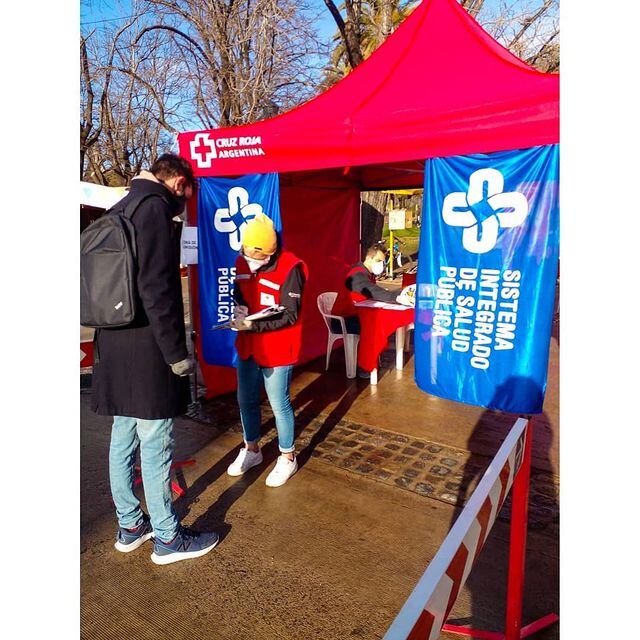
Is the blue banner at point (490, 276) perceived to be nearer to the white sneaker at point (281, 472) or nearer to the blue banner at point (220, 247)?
the white sneaker at point (281, 472)

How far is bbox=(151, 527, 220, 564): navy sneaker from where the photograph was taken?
2766 millimetres

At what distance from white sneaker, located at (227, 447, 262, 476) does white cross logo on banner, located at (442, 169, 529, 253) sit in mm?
2233

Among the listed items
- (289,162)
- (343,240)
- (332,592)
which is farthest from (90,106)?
(332,592)

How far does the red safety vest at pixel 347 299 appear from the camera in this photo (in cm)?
585

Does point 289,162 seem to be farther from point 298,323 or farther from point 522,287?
point 522,287

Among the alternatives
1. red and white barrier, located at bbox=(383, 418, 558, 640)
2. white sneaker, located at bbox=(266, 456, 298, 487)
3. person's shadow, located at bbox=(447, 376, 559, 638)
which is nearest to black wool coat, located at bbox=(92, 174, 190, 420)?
white sneaker, located at bbox=(266, 456, 298, 487)

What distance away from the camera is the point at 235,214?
494cm

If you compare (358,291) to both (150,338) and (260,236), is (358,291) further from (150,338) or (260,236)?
(150,338)

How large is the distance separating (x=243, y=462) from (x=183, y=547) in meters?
1.01

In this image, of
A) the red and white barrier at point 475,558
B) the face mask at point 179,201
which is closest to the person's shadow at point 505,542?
the red and white barrier at point 475,558

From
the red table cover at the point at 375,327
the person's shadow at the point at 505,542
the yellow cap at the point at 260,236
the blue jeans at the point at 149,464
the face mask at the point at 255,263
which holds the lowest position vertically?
the person's shadow at the point at 505,542

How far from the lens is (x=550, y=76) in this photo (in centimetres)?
319

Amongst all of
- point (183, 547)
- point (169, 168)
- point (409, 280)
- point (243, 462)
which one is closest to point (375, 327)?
point (243, 462)

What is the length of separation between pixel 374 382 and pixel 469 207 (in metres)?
2.61
